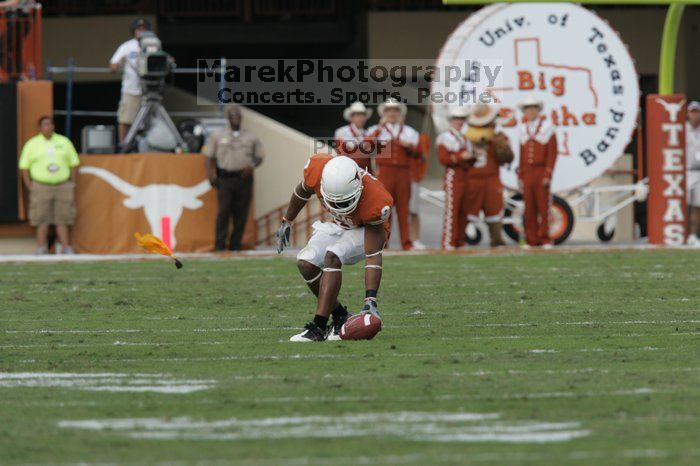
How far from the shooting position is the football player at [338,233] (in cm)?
980

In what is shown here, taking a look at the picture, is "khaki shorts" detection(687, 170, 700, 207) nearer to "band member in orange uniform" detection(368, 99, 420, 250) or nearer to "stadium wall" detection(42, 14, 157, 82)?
"band member in orange uniform" detection(368, 99, 420, 250)

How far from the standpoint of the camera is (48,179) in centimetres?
1911

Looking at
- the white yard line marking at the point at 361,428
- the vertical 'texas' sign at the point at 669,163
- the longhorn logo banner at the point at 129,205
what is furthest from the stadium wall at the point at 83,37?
the white yard line marking at the point at 361,428

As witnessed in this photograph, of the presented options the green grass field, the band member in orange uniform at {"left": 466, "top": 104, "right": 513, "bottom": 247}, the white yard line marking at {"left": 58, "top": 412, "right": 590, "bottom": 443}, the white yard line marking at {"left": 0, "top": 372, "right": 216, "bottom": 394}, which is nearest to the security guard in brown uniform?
the band member in orange uniform at {"left": 466, "top": 104, "right": 513, "bottom": 247}

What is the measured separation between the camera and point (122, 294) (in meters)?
13.8

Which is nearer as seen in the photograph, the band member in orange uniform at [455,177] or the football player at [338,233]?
the football player at [338,233]

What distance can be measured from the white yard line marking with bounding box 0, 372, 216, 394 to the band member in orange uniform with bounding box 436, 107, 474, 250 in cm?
1098

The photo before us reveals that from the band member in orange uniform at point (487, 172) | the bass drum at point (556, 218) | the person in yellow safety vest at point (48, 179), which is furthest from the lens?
the bass drum at point (556, 218)

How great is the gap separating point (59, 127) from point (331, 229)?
15.2 m

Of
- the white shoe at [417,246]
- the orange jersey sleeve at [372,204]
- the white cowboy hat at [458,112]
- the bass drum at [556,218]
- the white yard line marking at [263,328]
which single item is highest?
the white cowboy hat at [458,112]

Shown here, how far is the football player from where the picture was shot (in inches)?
386

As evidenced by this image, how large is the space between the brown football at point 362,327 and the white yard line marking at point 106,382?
182 cm

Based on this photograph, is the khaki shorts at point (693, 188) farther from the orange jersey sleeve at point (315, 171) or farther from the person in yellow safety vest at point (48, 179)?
the orange jersey sleeve at point (315, 171)

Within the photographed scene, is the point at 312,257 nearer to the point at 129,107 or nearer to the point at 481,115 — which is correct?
the point at 481,115
